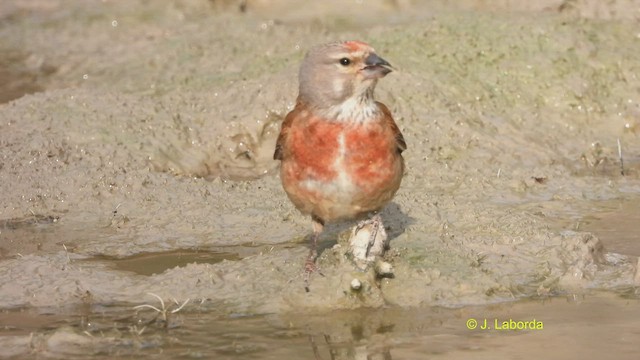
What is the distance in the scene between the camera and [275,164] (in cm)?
886

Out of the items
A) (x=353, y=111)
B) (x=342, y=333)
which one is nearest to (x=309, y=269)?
(x=342, y=333)

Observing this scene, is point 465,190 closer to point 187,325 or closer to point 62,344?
point 187,325

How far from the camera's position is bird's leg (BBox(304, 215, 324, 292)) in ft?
21.5

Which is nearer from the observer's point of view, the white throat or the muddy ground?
the white throat

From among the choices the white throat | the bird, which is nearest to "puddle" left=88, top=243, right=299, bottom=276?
the bird

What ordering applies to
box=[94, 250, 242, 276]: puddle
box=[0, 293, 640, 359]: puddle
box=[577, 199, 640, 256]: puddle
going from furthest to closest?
box=[577, 199, 640, 256]: puddle < box=[94, 250, 242, 276]: puddle < box=[0, 293, 640, 359]: puddle

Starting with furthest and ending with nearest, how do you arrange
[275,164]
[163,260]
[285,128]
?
1. [275,164]
2. [163,260]
3. [285,128]

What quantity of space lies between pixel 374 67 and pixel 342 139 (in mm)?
384

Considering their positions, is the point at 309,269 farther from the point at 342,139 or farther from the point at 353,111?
the point at 353,111

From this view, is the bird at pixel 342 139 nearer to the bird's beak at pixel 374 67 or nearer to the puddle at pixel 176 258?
the bird's beak at pixel 374 67

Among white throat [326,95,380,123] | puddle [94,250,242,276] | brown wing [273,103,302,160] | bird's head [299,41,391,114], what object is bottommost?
puddle [94,250,242,276]

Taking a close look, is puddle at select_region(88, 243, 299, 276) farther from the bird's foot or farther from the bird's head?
the bird's head

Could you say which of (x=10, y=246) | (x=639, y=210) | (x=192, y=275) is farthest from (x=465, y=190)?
(x=10, y=246)

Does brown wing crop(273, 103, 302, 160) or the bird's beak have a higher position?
the bird's beak
